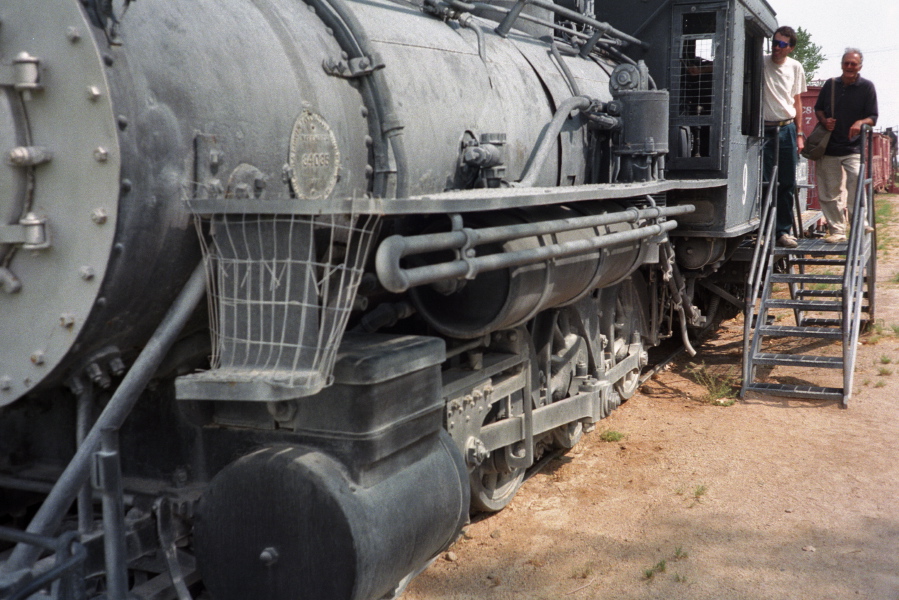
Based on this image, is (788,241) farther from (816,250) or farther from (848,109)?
(848,109)

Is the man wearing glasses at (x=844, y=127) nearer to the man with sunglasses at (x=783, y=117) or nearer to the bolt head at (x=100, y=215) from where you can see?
the man with sunglasses at (x=783, y=117)

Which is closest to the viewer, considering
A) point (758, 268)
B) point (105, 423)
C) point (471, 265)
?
point (105, 423)

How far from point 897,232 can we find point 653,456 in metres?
16.4

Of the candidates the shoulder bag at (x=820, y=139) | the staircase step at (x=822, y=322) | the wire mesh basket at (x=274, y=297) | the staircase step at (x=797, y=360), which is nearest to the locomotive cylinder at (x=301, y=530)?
the wire mesh basket at (x=274, y=297)

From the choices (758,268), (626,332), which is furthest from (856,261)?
(626,332)

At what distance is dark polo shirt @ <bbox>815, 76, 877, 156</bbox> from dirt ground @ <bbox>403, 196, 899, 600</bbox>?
102 inches

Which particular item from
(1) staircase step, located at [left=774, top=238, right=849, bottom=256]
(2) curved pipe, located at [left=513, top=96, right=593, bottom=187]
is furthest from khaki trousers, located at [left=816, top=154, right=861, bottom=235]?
(2) curved pipe, located at [left=513, top=96, right=593, bottom=187]

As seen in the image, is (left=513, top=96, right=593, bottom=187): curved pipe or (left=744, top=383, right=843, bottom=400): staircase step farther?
(left=744, top=383, right=843, bottom=400): staircase step

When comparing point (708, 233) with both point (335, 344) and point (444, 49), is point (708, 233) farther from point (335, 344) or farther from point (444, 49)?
point (335, 344)

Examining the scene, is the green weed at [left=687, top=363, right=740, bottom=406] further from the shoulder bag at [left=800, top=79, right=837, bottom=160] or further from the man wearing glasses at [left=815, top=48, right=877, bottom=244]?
the shoulder bag at [left=800, top=79, right=837, bottom=160]

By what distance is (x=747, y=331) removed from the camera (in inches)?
290

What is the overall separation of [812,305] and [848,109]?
2.23 meters

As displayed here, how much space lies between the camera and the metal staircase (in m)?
7.13

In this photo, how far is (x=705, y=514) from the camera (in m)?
4.82
